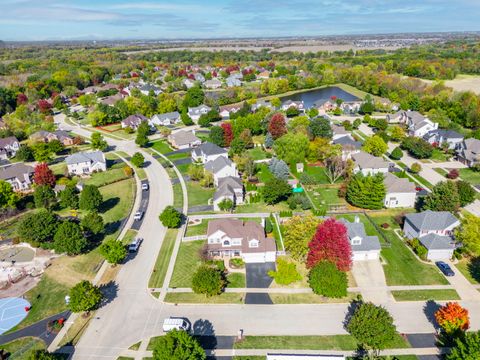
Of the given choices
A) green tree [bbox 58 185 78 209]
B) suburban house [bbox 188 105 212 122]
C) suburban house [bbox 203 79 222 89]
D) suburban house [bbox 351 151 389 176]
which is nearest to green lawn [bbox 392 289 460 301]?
suburban house [bbox 351 151 389 176]

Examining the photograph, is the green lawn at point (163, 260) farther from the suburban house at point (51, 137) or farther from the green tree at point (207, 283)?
the suburban house at point (51, 137)

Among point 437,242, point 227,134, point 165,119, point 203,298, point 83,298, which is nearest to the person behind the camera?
point 83,298

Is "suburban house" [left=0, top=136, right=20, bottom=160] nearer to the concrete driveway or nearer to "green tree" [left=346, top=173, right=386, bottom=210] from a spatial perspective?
"green tree" [left=346, top=173, right=386, bottom=210]

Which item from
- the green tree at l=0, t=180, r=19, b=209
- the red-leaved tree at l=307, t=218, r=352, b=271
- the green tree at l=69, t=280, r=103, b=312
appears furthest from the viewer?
the green tree at l=0, t=180, r=19, b=209

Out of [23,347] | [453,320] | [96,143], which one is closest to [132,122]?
[96,143]

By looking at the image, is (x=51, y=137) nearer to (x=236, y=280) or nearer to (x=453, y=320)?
(x=236, y=280)

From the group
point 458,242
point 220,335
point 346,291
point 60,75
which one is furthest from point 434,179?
point 60,75
